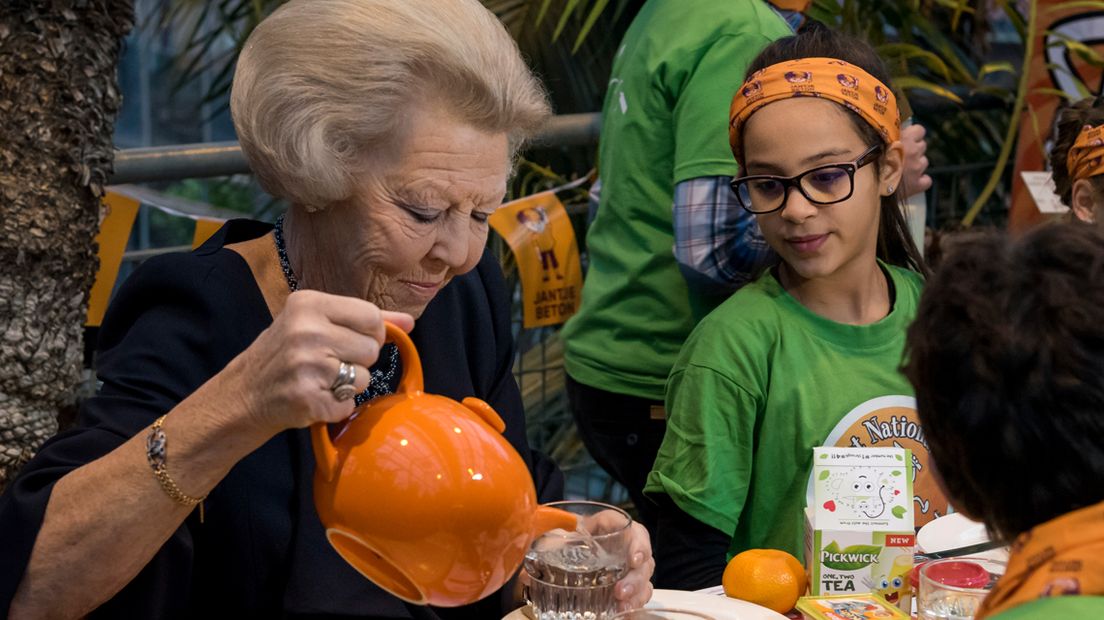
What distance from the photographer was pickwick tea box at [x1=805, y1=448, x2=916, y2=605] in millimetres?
1658

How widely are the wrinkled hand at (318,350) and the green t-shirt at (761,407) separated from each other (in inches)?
34.4

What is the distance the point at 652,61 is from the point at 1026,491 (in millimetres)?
1581

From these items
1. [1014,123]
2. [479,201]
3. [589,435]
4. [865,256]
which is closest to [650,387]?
[589,435]

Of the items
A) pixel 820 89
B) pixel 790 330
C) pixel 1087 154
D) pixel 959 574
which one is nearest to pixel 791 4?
pixel 820 89

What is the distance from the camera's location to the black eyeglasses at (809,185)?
216cm

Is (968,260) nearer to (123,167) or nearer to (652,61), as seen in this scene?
(652,61)

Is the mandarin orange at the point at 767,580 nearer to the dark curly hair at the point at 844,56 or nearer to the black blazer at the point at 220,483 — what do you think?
the black blazer at the point at 220,483

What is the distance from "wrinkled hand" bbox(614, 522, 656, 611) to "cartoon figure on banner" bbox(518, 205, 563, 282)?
2.03 metres

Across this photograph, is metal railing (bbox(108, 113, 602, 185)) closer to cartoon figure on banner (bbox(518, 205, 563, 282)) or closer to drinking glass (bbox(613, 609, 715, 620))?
cartoon figure on banner (bbox(518, 205, 563, 282))

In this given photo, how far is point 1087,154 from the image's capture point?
2676 mm

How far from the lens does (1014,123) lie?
4.19 m

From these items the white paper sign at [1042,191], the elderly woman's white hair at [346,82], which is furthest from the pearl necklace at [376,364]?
the white paper sign at [1042,191]

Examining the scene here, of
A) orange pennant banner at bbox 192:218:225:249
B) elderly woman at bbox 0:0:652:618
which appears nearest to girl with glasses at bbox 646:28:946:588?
elderly woman at bbox 0:0:652:618

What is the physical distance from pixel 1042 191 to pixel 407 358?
2.85m
